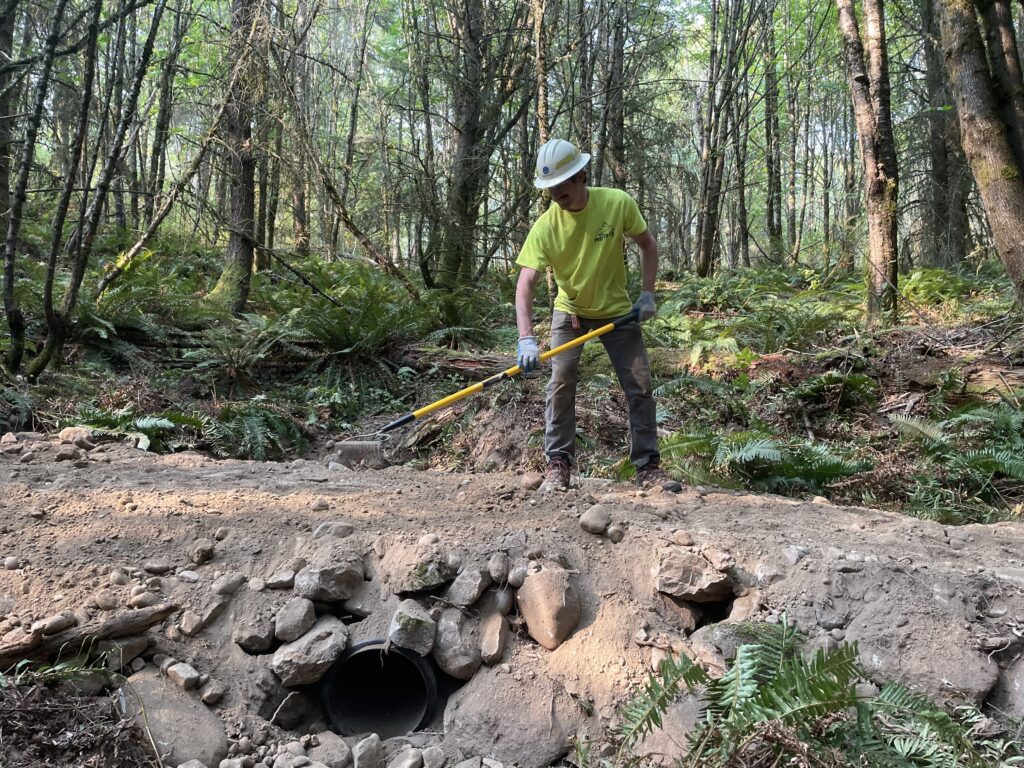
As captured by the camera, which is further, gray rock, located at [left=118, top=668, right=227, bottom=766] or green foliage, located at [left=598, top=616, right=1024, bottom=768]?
gray rock, located at [left=118, top=668, right=227, bottom=766]

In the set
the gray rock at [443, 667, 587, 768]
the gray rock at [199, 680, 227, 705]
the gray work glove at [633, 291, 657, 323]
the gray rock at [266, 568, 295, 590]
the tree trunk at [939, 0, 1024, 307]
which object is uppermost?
the tree trunk at [939, 0, 1024, 307]

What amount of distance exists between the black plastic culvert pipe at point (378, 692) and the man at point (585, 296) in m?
1.49

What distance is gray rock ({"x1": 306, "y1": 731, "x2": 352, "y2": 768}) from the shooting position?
8.63 feet

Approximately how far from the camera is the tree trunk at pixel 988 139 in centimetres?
515

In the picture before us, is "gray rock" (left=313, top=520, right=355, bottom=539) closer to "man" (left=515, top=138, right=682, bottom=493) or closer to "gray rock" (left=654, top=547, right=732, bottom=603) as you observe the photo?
"man" (left=515, top=138, right=682, bottom=493)

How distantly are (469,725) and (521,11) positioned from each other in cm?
971

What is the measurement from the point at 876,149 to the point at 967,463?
418cm

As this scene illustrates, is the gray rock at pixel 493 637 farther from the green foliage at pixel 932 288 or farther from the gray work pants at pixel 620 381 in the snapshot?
the green foliage at pixel 932 288

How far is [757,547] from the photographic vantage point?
317cm

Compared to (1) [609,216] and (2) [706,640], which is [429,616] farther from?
(1) [609,216]

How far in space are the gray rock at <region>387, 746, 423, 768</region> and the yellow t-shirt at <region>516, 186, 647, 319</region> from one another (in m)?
2.72

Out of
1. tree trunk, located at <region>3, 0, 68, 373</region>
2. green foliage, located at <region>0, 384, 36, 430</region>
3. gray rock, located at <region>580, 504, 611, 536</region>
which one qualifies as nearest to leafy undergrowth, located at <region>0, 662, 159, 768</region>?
gray rock, located at <region>580, 504, 611, 536</region>

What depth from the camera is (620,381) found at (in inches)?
171

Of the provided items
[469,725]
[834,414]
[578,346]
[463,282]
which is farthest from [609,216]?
[463,282]
